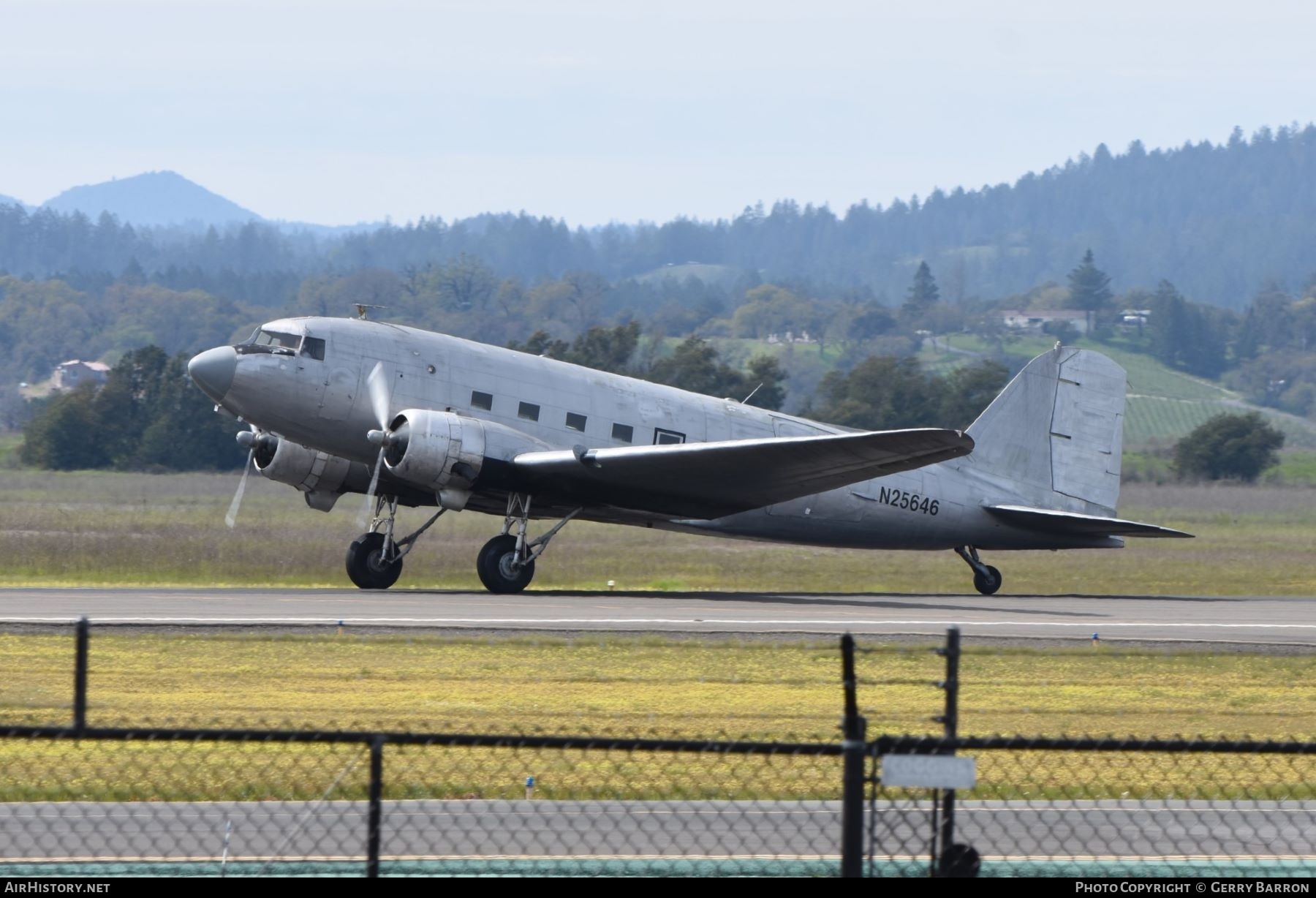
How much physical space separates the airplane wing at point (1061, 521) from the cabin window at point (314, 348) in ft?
40.4

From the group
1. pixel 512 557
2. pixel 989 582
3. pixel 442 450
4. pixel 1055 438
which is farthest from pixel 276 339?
pixel 1055 438

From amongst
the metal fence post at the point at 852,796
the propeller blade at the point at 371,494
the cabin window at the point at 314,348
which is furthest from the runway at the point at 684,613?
the metal fence post at the point at 852,796

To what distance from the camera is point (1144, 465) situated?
244ft

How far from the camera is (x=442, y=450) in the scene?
25250 millimetres

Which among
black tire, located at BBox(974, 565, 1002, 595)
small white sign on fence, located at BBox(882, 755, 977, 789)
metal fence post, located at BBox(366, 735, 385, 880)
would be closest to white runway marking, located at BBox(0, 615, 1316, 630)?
black tire, located at BBox(974, 565, 1002, 595)

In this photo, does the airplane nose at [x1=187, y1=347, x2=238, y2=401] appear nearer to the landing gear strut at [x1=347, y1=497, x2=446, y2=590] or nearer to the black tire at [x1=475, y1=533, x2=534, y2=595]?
the landing gear strut at [x1=347, y1=497, x2=446, y2=590]

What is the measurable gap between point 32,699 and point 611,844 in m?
7.57

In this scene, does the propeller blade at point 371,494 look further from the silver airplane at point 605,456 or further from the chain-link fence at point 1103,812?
the chain-link fence at point 1103,812

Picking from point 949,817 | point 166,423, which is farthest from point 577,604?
point 166,423

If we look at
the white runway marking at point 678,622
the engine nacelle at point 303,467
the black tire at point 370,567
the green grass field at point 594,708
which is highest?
the engine nacelle at point 303,467

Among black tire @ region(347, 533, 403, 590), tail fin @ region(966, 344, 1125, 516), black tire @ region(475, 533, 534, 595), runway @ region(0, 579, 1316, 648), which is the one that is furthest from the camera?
tail fin @ region(966, 344, 1125, 516)

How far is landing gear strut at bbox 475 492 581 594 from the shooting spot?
1055 inches

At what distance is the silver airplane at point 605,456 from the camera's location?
1019 inches

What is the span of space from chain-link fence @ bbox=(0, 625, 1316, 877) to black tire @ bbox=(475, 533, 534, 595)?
1266 centimetres
